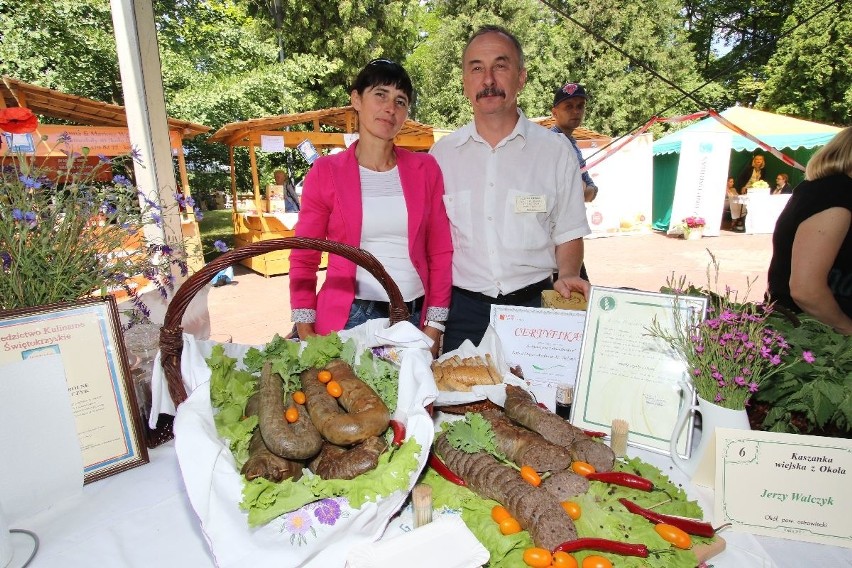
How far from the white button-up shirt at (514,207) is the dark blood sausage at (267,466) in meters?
1.56

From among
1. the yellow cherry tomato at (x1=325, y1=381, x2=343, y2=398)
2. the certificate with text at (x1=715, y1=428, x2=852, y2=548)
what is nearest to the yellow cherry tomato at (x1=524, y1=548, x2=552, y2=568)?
the certificate with text at (x1=715, y1=428, x2=852, y2=548)

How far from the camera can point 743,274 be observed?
9.88 metres

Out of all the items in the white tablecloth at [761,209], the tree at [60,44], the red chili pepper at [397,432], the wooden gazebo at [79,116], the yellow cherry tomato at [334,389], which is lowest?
the white tablecloth at [761,209]

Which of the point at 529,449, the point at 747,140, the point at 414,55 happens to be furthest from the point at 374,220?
the point at 414,55

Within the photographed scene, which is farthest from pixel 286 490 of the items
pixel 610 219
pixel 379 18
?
pixel 379 18

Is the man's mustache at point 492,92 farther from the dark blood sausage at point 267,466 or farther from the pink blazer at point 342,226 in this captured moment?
the dark blood sausage at point 267,466

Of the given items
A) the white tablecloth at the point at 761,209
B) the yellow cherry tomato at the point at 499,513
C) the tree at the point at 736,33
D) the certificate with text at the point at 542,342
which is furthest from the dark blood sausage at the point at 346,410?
the tree at the point at 736,33

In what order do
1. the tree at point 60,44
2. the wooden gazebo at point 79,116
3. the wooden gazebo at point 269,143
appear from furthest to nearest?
1. the wooden gazebo at point 269,143
2. the tree at point 60,44
3. the wooden gazebo at point 79,116

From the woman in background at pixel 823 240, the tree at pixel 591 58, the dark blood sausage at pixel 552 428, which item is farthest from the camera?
the tree at pixel 591 58

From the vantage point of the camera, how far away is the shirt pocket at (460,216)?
99.9 inches

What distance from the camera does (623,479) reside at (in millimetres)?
1268

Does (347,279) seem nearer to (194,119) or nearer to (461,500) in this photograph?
(461,500)

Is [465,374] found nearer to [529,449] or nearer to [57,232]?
[529,449]

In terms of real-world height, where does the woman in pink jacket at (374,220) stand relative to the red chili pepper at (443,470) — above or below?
above
